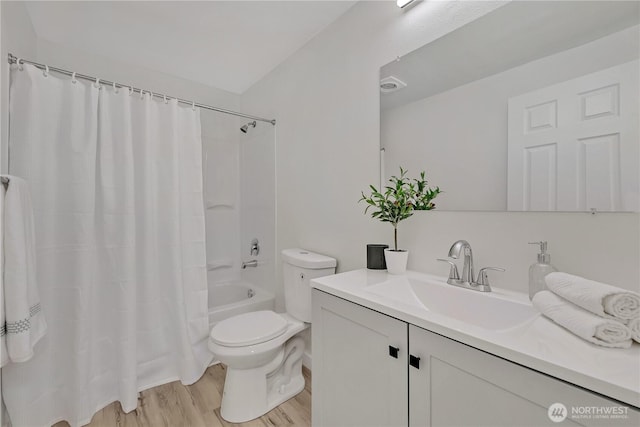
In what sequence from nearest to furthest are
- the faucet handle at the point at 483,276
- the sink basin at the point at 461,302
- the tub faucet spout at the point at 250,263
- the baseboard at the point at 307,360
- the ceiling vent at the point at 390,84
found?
the sink basin at the point at 461,302
the faucet handle at the point at 483,276
the ceiling vent at the point at 390,84
the baseboard at the point at 307,360
the tub faucet spout at the point at 250,263

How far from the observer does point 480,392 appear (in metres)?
0.68

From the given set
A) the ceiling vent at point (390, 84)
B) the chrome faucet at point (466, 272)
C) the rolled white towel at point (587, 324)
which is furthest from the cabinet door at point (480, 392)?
the ceiling vent at point (390, 84)

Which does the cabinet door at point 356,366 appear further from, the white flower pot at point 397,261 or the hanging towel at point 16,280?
the hanging towel at point 16,280

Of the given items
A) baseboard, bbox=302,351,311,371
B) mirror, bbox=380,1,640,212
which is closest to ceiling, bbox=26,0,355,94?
mirror, bbox=380,1,640,212

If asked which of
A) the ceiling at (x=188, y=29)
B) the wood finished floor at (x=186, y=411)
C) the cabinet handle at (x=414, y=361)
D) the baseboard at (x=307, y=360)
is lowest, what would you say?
the wood finished floor at (x=186, y=411)

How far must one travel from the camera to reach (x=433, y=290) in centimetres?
113

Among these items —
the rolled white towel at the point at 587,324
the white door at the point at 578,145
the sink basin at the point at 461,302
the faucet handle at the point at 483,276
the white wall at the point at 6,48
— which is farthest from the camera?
the white wall at the point at 6,48

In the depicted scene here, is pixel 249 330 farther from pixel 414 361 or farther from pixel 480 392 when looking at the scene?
pixel 480 392

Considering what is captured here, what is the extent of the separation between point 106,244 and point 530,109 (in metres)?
2.13

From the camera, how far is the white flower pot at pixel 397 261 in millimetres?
1261

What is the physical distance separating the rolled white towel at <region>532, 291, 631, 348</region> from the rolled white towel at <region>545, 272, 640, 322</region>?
0.02 m

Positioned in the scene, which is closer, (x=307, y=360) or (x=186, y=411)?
(x=186, y=411)

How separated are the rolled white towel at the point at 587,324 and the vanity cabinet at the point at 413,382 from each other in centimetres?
15

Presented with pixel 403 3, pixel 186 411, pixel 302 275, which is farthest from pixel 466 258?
pixel 186 411
